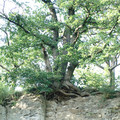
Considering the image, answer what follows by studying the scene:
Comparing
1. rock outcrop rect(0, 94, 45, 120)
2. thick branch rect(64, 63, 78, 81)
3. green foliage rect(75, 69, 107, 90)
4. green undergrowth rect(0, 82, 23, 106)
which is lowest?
rock outcrop rect(0, 94, 45, 120)

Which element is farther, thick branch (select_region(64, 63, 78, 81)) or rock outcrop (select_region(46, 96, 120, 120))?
thick branch (select_region(64, 63, 78, 81))

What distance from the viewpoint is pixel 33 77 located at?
909cm

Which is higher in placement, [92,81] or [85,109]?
[92,81]

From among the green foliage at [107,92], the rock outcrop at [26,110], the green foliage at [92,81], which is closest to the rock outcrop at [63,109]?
the rock outcrop at [26,110]

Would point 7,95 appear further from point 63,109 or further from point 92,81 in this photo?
point 92,81

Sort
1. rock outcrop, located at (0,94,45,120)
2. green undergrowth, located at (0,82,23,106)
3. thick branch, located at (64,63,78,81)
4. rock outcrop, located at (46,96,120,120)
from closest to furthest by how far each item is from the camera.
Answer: rock outcrop, located at (46,96,120,120), rock outcrop, located at (0,94,45,120), green undergrowth, located at (0,82,23,106), thick branch, located at (64,63,78,81)

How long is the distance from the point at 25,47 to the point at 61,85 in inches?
116

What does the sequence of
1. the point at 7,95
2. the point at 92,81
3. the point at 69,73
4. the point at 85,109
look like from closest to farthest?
the point at 85,109
the point at 7,95
the point at 69,73
the point at 92,81

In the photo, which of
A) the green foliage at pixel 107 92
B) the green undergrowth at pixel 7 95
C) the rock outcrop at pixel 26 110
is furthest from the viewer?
the green undergrowth at pixel 7 95

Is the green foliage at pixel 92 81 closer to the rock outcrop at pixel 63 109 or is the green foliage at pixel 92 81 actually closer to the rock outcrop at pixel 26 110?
the rock outcrop at pixel 63 109

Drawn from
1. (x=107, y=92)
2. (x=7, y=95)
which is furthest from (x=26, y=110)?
(x=107, y=92)

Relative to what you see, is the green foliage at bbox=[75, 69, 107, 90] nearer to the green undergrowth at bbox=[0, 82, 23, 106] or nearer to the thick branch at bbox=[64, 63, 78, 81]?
the thick branch at bbox=[64, 63, 78, 81]

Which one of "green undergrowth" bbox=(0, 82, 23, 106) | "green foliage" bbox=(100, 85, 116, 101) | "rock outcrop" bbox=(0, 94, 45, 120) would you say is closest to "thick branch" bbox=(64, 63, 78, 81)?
"rock outcrop" bbox=(0, 94, 45, 120)

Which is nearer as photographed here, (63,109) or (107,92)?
(107,92)
